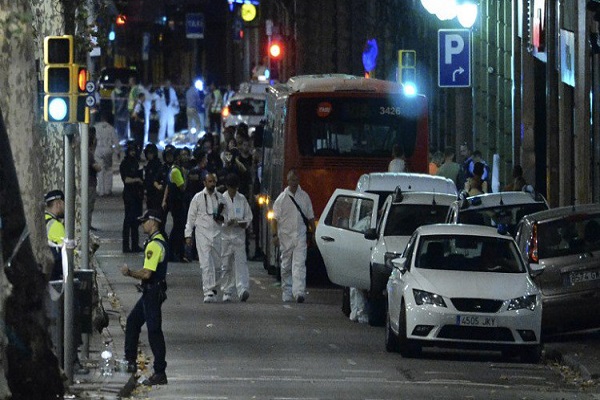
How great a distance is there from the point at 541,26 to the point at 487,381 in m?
15.8

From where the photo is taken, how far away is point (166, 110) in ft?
221

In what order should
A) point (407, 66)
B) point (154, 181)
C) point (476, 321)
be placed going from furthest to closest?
point (407, 66), point (154, 181), point (476, 321)

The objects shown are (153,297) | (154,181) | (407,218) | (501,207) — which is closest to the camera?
(153,297)

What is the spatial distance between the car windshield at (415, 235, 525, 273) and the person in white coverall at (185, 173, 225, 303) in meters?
6.00

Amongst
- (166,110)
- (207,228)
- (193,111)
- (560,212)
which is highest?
(560,212)

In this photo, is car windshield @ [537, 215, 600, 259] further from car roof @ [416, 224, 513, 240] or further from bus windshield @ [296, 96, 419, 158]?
bus windshield @ [296, 96, 419, 158]

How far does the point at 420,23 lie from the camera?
153 ft

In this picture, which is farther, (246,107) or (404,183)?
(246,107)

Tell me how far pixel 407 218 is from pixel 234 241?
3.01 meters

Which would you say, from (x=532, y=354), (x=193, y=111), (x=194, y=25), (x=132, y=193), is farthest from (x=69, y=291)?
(x=194, y=25)

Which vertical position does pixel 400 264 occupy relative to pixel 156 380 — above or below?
above

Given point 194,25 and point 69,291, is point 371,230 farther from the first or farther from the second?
point 194,25

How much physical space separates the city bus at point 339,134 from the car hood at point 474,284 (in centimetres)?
903

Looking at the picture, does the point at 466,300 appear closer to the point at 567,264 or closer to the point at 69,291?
the point at 567,264
